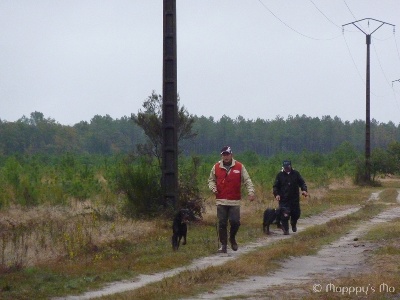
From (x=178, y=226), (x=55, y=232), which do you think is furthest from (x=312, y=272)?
(x=55, y=232)

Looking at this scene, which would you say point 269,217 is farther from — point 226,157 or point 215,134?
point 215,134

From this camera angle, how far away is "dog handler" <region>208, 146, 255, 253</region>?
51.4 feet

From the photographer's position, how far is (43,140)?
360 feet

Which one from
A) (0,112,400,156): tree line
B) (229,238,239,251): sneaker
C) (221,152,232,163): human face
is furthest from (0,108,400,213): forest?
(221,152,232,163): human face

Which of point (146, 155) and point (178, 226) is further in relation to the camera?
point (146, 155)

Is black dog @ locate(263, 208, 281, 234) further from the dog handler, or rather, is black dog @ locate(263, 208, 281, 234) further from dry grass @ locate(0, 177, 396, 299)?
the dog handler

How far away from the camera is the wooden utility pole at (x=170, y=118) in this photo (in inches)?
820

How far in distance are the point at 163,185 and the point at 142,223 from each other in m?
1.30

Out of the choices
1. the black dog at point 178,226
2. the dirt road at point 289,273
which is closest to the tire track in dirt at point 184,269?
the dirt road at point 289,273

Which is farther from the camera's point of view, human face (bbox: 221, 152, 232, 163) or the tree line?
the tree line

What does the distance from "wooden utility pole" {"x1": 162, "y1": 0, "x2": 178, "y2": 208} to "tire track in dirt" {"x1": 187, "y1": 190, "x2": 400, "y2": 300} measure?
4676 mm

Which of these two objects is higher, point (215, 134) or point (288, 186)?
point (215, 134)

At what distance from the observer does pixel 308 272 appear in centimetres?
1343

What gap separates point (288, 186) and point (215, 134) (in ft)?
397
